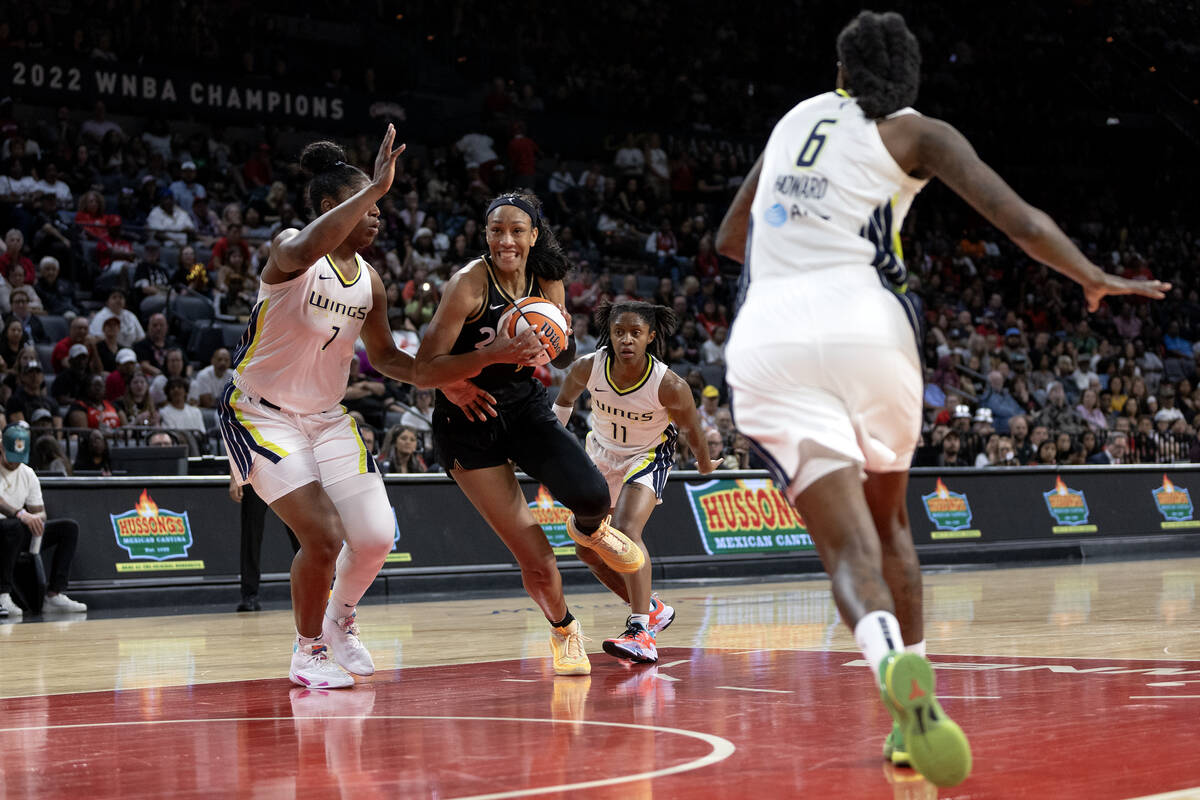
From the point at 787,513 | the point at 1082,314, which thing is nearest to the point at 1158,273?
→ the point at 1082,314

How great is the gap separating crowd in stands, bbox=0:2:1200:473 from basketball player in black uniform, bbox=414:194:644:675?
22.0 feet

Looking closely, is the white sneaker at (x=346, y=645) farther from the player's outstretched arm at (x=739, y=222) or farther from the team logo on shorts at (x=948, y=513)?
the team logo on shorts at (x=948, y=513)

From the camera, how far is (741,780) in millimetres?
3705

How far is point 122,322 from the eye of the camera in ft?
46.7

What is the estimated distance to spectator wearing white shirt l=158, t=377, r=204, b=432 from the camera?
1305 cm

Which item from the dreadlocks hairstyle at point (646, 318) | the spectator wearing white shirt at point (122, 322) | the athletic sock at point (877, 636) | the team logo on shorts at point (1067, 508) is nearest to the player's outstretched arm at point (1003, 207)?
the athletic sock at point (877, 636)

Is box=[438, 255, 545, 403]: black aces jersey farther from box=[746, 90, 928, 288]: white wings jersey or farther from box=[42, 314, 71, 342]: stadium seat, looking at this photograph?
box=[42, 314, 71, 342]: stadium seat

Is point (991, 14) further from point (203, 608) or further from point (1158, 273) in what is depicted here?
point (203, 608)

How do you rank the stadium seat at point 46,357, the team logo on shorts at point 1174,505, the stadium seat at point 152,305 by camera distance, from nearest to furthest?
the stadium seat at point 46,357 → the stadium seat at point 152,305 → the team logo on shorts at point 1174,505

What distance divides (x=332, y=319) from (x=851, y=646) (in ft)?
10.9

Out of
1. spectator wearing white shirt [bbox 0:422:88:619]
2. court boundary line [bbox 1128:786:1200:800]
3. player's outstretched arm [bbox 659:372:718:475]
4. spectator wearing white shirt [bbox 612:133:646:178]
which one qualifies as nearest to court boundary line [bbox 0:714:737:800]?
court boundary line [bbox 1128:786:1200:800]

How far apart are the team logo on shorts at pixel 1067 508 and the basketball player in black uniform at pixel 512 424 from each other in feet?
37.4

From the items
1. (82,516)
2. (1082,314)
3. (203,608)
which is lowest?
(203,608)

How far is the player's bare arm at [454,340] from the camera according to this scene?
18.9 feet
